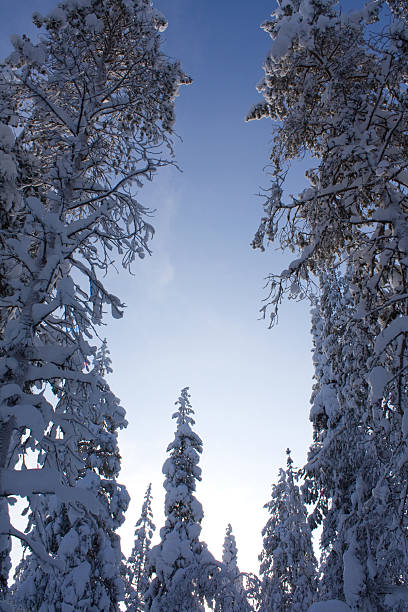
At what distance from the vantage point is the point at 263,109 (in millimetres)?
8180

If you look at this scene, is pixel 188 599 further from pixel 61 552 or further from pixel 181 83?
pixel 181 83

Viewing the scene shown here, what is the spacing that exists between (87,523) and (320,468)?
8.47 meters

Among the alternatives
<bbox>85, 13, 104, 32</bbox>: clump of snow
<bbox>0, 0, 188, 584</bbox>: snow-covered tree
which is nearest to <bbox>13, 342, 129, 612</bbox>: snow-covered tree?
<bbox>0, 0, 188, 584</bbox>: snow-covered tree

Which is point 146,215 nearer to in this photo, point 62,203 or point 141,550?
point 62,203

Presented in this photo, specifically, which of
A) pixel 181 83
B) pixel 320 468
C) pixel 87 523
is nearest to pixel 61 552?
pixel 87 523

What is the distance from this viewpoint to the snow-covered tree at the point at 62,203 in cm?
447

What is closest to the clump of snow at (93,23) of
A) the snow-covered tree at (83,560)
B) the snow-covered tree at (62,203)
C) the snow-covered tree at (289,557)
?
the snow-covered tree at (62,203)

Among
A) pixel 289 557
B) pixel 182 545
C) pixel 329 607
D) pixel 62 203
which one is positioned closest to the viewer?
pixel 62 203

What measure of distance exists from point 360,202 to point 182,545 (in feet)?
49.3

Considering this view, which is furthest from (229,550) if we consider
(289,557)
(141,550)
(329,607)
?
(329,607)

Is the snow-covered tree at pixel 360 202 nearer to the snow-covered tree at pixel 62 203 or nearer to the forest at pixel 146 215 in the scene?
the forest at pixel 146 215

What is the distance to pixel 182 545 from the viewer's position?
1552 cm

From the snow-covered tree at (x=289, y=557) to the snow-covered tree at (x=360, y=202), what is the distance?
11.7 meters

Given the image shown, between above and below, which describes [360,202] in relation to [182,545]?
above
